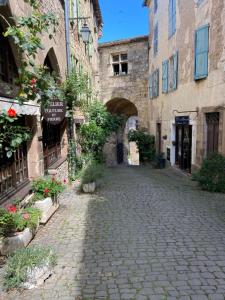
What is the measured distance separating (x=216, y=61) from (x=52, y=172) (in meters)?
5.85

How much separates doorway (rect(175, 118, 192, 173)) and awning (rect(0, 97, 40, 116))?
684 centimetres

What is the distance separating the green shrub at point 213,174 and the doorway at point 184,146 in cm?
284

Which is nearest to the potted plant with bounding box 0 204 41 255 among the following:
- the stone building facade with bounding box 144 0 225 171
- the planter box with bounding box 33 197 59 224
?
the planter box with bounding box 33 197 59 224

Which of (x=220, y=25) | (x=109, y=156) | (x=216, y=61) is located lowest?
(x=109, y=156)

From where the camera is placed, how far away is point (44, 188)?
5172mm

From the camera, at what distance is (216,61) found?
7672 millimetres

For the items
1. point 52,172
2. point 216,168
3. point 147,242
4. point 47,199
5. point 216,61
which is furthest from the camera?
point 216,61

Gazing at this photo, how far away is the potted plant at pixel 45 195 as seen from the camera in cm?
483

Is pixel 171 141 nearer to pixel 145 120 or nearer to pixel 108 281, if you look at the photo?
pixel 145 120

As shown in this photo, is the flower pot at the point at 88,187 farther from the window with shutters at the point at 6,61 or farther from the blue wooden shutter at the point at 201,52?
the blue wooden shutter at the point at 201,52

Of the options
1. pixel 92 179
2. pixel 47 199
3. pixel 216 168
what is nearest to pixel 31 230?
pixel 47 199

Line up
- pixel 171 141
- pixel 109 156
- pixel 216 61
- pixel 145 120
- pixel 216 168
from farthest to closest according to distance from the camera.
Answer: pixel 109 156 → pixel 145 120 → pixel 171 141 → pixel 216 61 → pixel 216 168

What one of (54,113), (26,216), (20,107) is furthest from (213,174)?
(20,107)

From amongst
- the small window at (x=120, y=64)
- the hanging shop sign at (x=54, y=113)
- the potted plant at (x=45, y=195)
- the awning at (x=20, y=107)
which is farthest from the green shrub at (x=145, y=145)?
the awning at (x=20, y=107)
